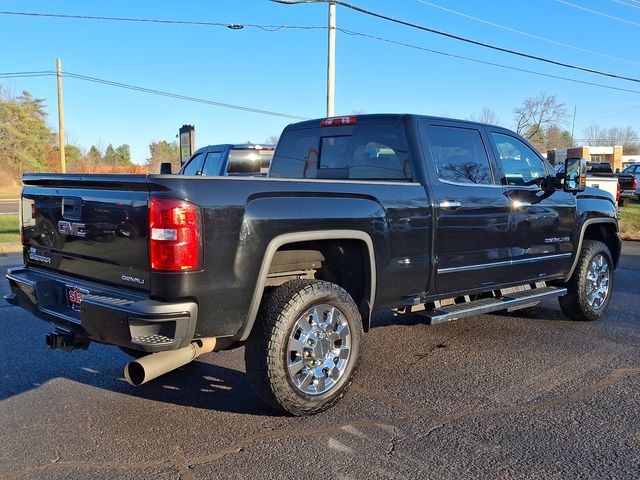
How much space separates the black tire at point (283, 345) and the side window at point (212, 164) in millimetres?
8416

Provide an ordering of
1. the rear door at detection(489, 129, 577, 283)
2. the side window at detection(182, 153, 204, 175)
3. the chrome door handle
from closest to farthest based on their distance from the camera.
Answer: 1. the chrome door handle
2. the rear door at detection(489, 129, 577, 283)
3. the side window at detection(182, 153, 204, 175)

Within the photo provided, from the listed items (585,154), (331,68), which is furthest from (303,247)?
(585,154)

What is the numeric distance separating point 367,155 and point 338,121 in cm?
51

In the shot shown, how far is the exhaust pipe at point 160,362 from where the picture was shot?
3387 mm

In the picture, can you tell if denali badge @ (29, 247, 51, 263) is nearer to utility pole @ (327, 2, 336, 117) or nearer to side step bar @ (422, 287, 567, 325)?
side step bar @ (422, 287, 567, 325)

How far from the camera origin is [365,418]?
151 inches

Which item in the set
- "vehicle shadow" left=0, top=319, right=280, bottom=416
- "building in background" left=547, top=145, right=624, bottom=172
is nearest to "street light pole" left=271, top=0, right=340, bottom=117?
"building in background" left=547, top=145, right=624, bottom=172

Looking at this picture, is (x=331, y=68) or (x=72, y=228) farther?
(x=331, y=68)

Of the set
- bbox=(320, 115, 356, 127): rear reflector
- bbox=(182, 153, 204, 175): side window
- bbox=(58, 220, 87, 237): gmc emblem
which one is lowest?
bbox=(58, 220, 87, 237): gmc emblem

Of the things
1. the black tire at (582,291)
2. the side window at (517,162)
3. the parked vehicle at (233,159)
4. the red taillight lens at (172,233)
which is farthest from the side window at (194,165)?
the red taillight lens at (172,233)

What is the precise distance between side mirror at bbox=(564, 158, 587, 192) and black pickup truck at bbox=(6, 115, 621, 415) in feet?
0.05

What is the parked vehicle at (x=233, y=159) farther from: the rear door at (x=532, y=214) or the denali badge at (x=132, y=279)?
the denali badge at (x=132, y=279)

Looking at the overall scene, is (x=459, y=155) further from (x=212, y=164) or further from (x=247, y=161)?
(x=212, y=164)

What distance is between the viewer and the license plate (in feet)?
12.1
